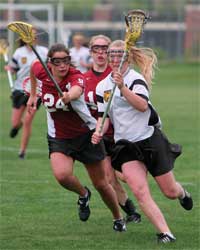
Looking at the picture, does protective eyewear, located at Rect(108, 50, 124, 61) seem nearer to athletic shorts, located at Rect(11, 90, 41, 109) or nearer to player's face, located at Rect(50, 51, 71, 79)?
player's face, located at Rect(50, 51, 71, 79)

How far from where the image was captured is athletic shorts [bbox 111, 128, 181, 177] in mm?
7887

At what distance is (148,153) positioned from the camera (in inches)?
311

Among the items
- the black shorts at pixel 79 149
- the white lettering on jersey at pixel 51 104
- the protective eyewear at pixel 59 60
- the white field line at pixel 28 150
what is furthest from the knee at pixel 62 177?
the white field line at pixel 28 150

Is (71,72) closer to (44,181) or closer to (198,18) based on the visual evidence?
(44,181)

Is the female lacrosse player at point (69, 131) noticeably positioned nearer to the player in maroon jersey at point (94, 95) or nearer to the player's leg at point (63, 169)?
the player's leg at point (63, 169)

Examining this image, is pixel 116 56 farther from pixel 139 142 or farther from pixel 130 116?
pixel 139 142

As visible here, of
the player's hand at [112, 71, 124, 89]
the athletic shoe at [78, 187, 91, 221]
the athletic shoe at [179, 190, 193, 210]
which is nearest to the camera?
the player's hand at [112, 71, 124, 89]

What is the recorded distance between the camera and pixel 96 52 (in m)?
9.27

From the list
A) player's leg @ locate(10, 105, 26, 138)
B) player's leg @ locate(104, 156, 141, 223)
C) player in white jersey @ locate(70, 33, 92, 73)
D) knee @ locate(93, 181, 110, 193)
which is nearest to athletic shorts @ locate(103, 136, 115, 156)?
player's leg @ locate(104, 156, 141, 223)

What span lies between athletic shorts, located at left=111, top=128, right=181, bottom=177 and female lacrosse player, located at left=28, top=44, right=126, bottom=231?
0.53 meters

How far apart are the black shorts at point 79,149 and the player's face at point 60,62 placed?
2.17 ft

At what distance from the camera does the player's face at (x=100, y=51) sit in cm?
926

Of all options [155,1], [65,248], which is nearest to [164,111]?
[65,248]

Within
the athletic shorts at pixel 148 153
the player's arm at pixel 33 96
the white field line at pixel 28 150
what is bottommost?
the white field line at pixel 28 150
